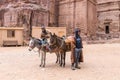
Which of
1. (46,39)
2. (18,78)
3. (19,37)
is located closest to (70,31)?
(19,37)

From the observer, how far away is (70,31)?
4241 centimetres

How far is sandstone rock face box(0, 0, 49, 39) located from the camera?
39156 mm

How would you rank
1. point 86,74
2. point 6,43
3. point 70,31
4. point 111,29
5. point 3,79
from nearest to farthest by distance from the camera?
point 3,79
point 86,74
point 6,43
point 70,31
point 111,29

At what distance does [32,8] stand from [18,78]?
1195 inches

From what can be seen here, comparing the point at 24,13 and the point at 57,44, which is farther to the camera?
the point at 24,13

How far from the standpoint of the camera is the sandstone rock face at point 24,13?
39.2 m

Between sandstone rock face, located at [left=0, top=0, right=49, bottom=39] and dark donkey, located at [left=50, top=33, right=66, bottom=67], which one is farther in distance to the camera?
sandstone rock face, located at [left=0, top=0, right=49, bottom=39]

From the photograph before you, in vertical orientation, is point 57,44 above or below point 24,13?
below

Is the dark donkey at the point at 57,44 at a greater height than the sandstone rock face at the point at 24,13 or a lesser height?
lesser

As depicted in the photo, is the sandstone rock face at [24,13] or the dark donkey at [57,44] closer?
the dark donkey at [57,44]

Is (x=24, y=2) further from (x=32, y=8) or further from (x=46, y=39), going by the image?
(x=46, y=39)

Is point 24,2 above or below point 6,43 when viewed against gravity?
above

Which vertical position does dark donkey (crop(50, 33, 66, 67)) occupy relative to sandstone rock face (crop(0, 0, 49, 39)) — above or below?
below

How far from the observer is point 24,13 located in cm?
3938
